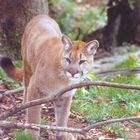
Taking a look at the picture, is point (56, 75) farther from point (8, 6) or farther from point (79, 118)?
point (8, 6)

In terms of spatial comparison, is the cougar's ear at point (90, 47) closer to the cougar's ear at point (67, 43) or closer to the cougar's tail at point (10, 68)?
the cougar's ear at point (67, 43)

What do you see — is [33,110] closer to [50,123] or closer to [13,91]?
[50,123]

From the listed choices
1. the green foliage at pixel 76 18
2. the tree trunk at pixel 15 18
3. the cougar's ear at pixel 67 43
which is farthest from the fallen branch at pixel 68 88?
the green foliage at pixel 76 18

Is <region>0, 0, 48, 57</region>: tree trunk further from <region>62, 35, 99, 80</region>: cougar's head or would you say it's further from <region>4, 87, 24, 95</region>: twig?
<region>62, 35, 99, 80</region>: cougar's head

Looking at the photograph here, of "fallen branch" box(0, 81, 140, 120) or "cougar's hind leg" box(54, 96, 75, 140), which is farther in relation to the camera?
"cougar's hind leg" box(54, 96, 75, 140)

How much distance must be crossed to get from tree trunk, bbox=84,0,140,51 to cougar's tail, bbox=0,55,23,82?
5.06m

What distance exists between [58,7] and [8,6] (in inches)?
268

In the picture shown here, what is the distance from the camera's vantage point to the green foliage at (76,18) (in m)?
13.2

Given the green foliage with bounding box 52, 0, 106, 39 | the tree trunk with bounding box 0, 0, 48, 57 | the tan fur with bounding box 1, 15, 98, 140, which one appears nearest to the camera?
the tan fur with bounding box 1, 15, 98, 140

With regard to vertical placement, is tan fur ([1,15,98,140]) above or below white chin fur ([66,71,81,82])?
above

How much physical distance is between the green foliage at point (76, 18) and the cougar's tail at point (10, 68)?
626 centimetres

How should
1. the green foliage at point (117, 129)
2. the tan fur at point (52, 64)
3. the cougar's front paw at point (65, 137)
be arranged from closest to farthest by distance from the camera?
the tan fur at point (52, 64) < the cougar's front paw at point (65, 137) < the green foliage at point (117, 129)

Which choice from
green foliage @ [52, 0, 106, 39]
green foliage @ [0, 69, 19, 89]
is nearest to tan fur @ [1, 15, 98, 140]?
green foliage @ [0, 69, 19, 89]

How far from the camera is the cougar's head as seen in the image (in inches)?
185
